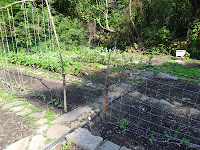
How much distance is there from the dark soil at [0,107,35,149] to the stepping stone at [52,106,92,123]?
38 centimetres

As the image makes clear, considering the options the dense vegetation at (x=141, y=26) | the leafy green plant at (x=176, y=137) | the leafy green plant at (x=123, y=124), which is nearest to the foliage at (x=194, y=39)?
the dense vegetation at (x=141, y=26)

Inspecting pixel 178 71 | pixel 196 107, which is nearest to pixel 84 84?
pixel 196 107

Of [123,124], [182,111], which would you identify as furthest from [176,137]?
[182,111]

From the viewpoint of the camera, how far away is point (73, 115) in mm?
2506

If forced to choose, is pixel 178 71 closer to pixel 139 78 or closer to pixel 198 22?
pixel 139 78

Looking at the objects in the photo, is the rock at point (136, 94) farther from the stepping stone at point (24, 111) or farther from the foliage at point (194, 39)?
the foliage at point (194, 39)

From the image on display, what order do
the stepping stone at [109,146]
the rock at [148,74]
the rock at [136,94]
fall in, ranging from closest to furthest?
the stepping stone at [109,146] → the rock at [136,94] → the rock at [148,74]

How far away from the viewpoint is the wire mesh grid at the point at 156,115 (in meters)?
2.06

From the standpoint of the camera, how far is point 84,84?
3844 mm

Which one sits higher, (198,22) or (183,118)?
(198,22)

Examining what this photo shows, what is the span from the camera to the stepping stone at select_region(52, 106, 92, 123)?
240 cm

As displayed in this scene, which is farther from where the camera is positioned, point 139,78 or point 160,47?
point 160,47

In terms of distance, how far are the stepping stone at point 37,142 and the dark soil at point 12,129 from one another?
15 cm

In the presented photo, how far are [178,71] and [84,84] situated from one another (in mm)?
2869
